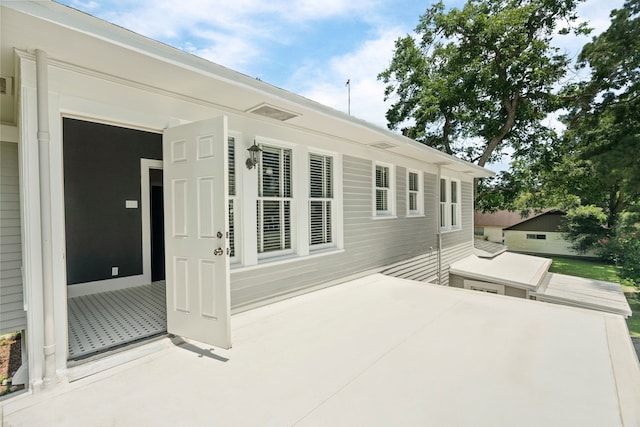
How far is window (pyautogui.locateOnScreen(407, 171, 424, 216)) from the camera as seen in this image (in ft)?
25.5

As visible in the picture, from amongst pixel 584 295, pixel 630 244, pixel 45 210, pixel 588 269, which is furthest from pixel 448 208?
pixel 588 269

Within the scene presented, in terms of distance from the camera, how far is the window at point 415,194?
25.5ft

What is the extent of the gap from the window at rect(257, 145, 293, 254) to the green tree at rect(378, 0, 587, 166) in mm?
12409

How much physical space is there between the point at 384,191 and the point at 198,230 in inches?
183

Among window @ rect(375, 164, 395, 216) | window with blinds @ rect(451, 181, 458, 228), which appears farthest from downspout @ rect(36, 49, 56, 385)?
window with blinds @ rect(451, 181, 458, 228)

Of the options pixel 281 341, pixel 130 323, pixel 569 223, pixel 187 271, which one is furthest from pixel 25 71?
pixel 569 223

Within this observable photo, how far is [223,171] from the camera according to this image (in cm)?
271

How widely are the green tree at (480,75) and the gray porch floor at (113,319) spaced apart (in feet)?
45.4

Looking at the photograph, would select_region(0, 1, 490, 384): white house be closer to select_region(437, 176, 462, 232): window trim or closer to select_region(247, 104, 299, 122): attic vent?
select_region(247, 104, 299, 122): attic vent

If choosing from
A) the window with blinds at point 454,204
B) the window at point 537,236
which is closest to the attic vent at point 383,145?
the window with blinds at point 454,204

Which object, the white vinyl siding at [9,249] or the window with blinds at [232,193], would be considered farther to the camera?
the white vinyl siding at [9,249]

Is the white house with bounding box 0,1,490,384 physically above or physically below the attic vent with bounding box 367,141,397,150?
below

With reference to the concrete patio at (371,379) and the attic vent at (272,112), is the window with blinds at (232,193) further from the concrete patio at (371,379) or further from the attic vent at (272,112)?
the concrete patio at (371,379)

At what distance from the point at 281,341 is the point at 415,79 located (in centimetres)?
1862
